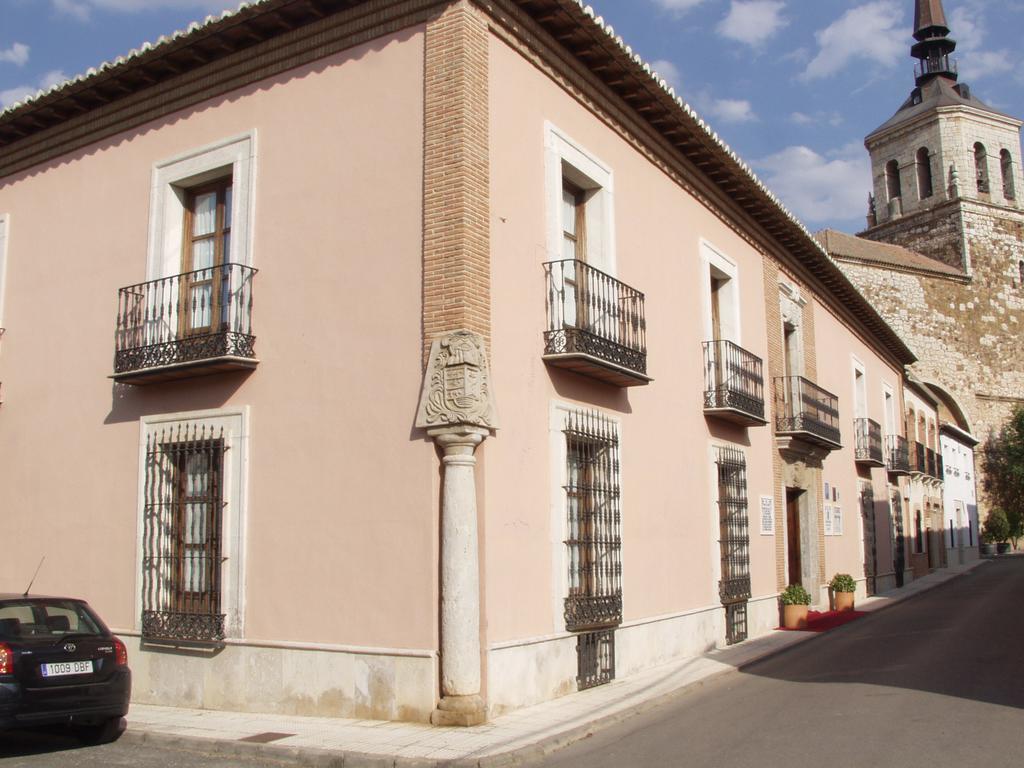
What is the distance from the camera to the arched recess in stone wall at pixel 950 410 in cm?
4259

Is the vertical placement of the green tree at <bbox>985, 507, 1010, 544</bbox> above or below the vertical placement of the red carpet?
above

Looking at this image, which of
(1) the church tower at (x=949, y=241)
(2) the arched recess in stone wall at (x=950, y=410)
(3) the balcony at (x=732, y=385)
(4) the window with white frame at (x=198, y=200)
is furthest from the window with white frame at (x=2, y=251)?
(2) the arched recess in stone wall at (x=950, y=410)

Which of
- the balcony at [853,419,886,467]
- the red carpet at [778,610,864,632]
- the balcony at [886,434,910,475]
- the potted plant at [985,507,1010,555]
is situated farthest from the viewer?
the potted plant at [985,507,1010,555]

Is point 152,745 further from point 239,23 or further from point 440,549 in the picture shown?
point 239,23

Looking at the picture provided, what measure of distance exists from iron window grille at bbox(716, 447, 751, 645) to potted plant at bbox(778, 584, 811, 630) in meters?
1.61

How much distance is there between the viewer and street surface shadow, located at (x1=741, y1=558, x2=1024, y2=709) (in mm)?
9516

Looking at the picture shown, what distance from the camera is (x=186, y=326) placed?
1048 centimetres

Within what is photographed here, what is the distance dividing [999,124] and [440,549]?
47762 millimetres

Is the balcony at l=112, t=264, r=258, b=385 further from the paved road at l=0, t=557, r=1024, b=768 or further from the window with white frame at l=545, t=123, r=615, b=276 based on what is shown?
the paved road at l=0, t=557, r=1024, b=768

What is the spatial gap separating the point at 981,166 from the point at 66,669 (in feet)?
159

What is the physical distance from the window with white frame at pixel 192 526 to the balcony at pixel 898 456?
20.0 meters

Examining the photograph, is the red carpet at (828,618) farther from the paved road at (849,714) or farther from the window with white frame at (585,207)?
the window with white frame at (585,207)

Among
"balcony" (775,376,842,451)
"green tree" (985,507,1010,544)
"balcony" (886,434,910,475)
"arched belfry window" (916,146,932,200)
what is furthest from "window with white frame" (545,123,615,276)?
"arched belfry window" (916,146,932,200)

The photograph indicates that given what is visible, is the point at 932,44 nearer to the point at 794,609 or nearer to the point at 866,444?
the point at 866,444
